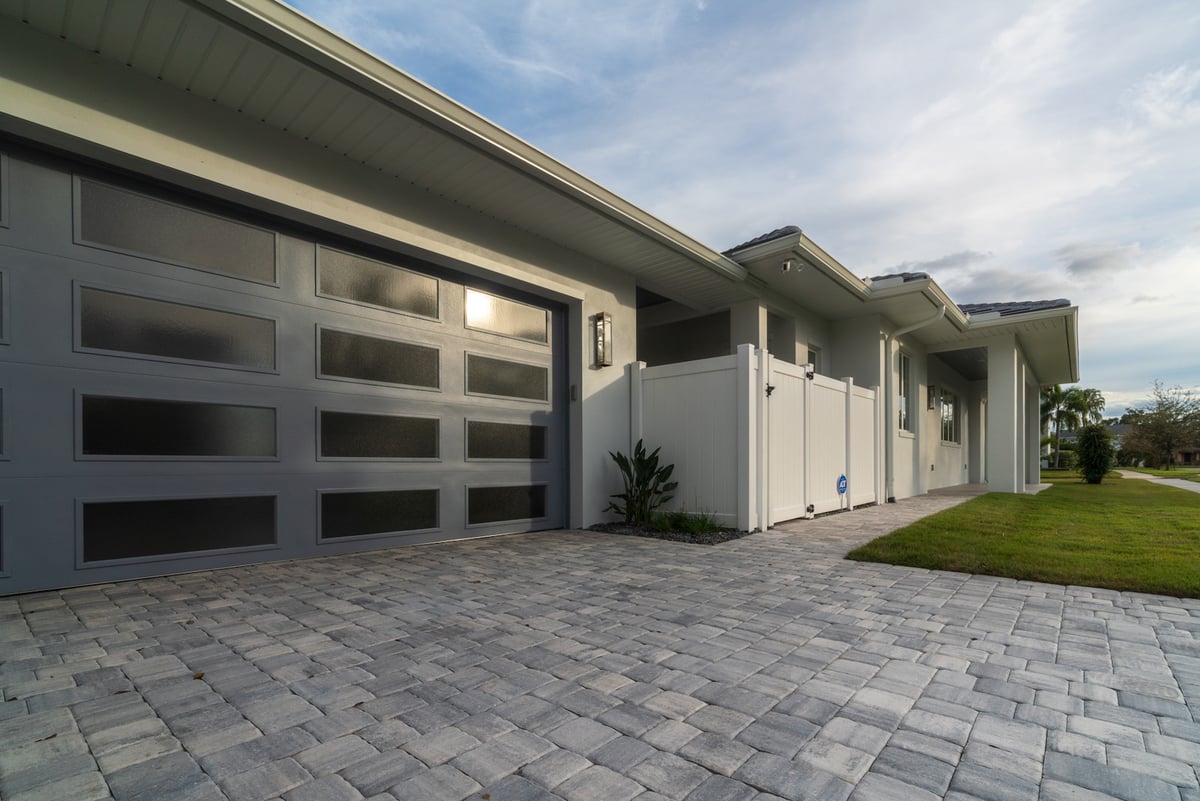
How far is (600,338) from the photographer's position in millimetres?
7168

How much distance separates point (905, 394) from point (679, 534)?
26.9ft

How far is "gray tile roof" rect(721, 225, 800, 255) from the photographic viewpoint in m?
7.04

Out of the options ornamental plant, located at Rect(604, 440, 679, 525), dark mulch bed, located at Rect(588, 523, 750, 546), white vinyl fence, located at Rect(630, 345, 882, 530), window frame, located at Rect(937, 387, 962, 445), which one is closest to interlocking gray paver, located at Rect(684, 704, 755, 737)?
dark mulch bed, located at Rect(588, 523, 750, 546)

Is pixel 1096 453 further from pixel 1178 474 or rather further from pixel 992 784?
pixel 992 784

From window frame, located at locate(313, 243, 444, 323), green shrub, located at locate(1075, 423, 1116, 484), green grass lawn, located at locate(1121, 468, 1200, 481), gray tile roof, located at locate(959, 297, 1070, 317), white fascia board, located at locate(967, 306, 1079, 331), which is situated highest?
gray tile roof, located at locate(959, 297, 1070, 317)

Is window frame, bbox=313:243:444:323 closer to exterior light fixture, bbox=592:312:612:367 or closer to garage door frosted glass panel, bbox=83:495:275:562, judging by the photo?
garage door frosted glass panel, bbox=83:495:275:562

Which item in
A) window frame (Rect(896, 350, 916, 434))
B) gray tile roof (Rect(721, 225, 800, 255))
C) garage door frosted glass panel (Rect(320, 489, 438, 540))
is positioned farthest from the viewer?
window frame (Rect(896, 350, 916, 434))

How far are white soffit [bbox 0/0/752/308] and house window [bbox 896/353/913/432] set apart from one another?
7849 mm

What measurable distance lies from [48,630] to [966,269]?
42470 millimetres

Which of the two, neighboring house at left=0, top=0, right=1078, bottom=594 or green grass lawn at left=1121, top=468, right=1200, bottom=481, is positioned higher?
neighboring house at left=0, top=0, right=1078, bottom=594

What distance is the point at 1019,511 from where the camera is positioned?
326 inches

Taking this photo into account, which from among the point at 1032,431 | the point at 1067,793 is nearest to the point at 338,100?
the point at 1067,793

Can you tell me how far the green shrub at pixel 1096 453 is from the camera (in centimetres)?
1719

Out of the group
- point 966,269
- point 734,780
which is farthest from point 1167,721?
point 966,269
